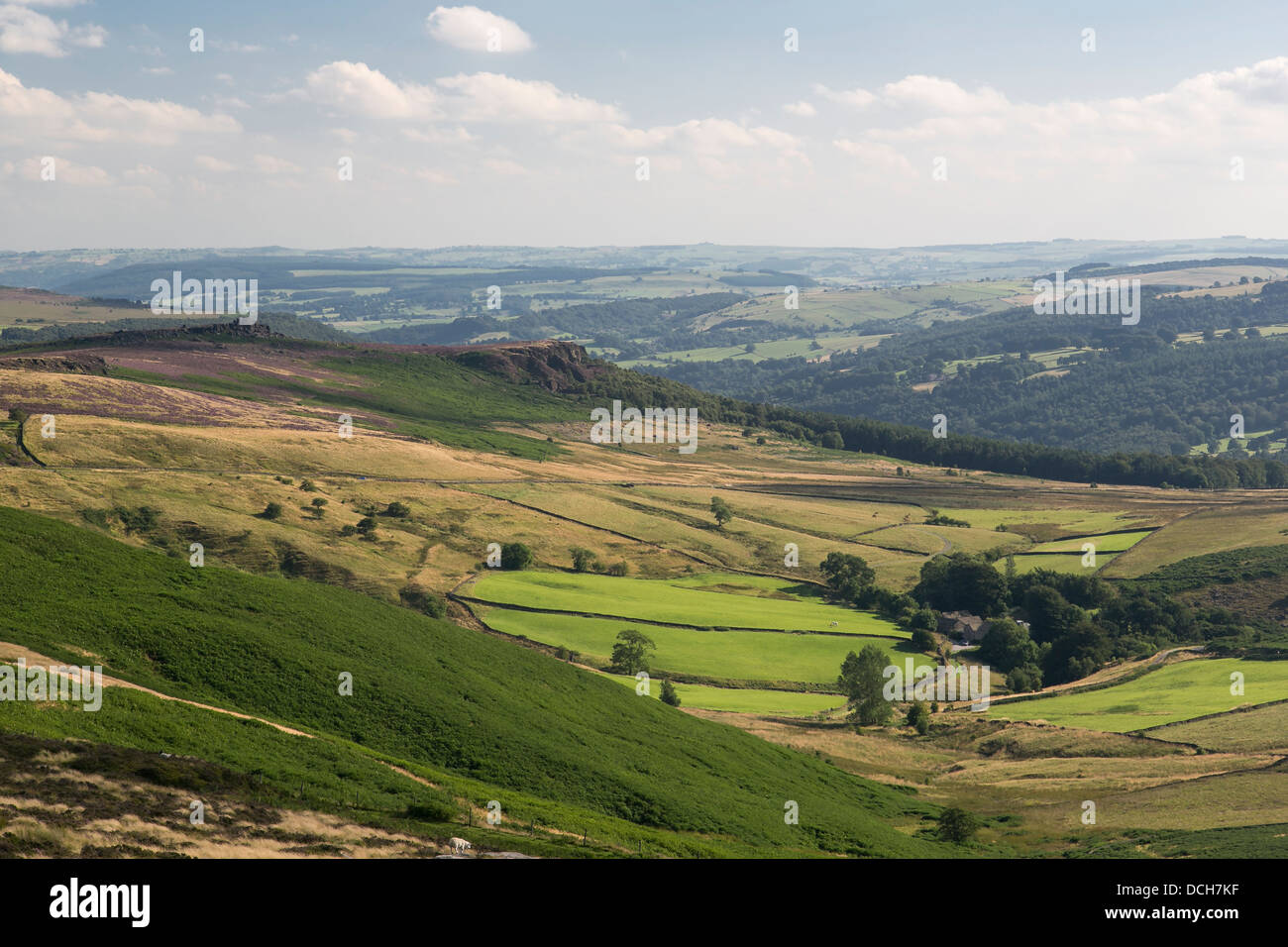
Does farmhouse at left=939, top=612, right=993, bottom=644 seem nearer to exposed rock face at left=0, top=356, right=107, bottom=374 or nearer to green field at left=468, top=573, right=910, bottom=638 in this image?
green field at left=468, top=573, right=910, bottom=638

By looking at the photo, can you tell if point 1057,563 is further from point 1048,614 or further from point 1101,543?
point 1048,614

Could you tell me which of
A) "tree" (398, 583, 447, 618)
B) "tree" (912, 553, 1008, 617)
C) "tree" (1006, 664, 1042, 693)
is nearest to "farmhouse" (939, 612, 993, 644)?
"tree" (912, 553, 1008, 617)

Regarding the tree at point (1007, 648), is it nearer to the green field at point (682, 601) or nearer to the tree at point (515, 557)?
the green field at point (682, 601)
